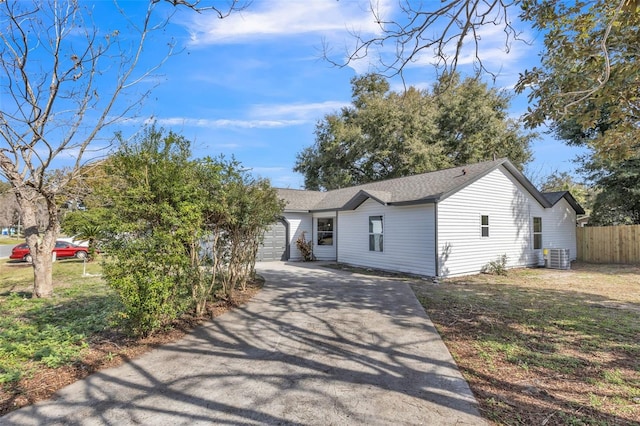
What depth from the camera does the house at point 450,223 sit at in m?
10.5

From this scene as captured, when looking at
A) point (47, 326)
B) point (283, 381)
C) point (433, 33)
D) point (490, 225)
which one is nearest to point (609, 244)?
point (490, 225)

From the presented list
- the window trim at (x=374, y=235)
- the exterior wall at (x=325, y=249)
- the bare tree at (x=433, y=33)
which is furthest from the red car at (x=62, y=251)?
the bare tree at (x=433, y=33)

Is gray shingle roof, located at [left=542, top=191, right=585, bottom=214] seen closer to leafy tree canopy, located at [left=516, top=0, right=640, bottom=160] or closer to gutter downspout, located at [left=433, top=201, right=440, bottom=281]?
gutter downspout, located at [left=433, top=201, right=440, bottom=281]

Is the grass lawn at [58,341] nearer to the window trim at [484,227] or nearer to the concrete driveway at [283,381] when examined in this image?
the concrete driveway at [283,381]

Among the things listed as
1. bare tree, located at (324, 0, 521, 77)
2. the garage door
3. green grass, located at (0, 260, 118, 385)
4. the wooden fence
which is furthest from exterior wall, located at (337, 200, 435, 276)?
the wooden fence

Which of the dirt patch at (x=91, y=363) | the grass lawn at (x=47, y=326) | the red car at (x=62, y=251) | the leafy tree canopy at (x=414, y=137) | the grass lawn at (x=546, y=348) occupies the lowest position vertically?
the grass lawn at (x=546, y=348)

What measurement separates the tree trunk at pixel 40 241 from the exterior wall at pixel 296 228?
9.73 meters

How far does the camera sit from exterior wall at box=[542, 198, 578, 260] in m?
13.8

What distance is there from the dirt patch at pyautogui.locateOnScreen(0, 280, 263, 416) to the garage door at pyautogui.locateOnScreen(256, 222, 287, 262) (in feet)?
32.0

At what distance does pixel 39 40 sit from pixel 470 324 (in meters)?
8.99

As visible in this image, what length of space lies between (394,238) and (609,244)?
10.9 m

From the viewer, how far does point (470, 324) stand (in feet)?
17.8

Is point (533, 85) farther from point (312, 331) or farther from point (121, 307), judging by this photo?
point (121, 307)

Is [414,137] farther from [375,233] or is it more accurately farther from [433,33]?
[433,33]
